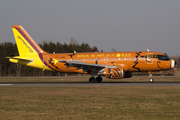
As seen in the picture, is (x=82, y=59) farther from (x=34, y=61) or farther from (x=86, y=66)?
(x=34, y=61)

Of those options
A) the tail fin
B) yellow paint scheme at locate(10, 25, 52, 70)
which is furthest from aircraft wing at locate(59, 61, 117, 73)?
the tail fin

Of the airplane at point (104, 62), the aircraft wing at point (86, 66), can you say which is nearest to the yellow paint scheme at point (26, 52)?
the airplane at point (104, 62)

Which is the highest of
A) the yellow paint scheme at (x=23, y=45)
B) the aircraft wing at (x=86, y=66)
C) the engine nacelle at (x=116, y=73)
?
the yellow paint scheme at (x=23, y=45)

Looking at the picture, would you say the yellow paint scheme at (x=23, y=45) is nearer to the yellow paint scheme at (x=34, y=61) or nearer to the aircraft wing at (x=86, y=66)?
the yellow paint scheme at (x=34, y=61)

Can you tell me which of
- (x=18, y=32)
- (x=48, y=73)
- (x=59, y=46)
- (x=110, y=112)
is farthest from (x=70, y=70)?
(x=59, y=46)

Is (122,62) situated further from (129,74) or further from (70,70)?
(70,70)

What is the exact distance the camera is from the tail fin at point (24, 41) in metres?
43.6

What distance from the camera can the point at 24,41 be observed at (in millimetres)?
43656

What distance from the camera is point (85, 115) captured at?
12.2 meters

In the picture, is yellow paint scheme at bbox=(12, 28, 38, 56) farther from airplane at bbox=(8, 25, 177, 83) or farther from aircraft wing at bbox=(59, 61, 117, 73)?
aircraft wing at bbox=(59, 61, 117, 73)

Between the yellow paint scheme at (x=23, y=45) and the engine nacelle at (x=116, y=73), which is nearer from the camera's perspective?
the engine nacelle at (x=116, y=73)

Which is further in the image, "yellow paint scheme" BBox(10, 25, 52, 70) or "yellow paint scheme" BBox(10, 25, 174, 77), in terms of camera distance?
"yellow paint scheme" BBox(10, 25, 52, 70)

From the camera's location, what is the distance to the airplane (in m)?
37.8

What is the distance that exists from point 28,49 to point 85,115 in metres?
33.3
